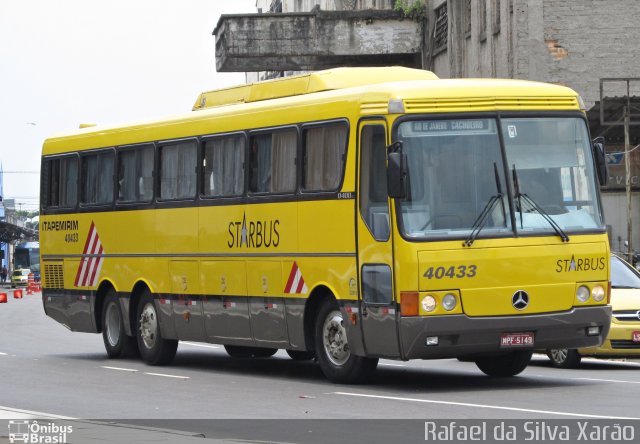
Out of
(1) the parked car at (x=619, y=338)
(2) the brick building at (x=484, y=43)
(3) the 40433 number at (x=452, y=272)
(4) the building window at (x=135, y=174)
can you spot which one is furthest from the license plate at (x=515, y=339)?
(2) the brick building at (x=484, y=43)

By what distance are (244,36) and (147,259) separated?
22064 mm

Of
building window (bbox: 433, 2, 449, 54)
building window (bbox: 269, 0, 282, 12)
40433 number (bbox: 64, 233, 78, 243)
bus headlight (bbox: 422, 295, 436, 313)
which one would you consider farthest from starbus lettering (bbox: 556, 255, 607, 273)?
building window (bbox: 269, 0, 282, 12)

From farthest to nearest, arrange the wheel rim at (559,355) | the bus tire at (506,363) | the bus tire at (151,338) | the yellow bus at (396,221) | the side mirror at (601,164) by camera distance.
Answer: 1. the bus tire at (151,338)
2. the wheel rim at (559,355)
3. the bus tire at (506,363)
4. the side mirror at (601,164)
5. the yellow bus at (396,221)

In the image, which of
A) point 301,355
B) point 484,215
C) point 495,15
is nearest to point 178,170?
point 301,355

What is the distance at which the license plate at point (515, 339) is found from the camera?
654 inches

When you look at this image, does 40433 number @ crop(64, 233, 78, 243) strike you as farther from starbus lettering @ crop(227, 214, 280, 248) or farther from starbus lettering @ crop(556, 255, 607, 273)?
starbus lettering @ crop(556, 255, 607, 273)

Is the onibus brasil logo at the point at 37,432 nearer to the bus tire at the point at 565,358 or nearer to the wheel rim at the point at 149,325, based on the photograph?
the wheel rim at the point at 149,325

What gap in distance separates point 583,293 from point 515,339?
1000 mm

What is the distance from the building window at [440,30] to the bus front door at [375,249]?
25308 millimetres

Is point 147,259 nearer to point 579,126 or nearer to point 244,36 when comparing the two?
point 579,126

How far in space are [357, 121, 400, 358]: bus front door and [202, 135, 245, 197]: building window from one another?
10.4 ft

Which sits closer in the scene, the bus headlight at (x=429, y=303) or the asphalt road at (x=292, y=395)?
the asphalt road at (x=292, y=395)

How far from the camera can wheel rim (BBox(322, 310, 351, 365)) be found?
17594 mm

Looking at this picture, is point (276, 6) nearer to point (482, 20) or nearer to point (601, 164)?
point (482, 20)
